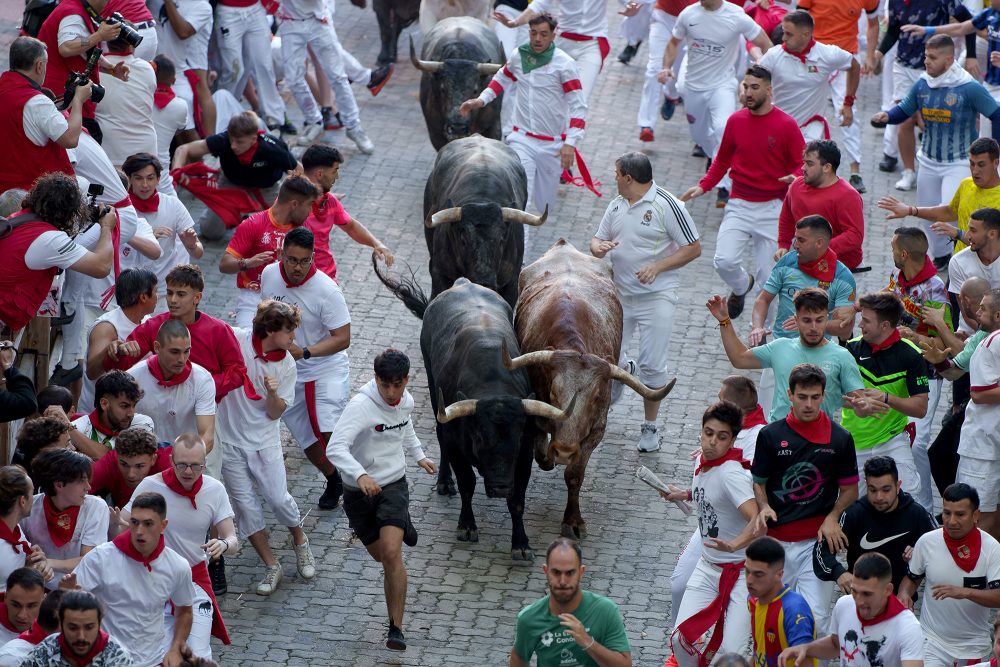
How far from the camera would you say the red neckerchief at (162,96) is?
46.9 feet

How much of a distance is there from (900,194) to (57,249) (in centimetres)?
999

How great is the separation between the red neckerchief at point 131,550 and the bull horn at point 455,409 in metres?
2.62

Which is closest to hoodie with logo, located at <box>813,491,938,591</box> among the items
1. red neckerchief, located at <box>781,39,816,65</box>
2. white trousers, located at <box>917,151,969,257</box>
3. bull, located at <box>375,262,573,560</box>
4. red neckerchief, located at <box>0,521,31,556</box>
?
bull, located at <box>375,262,573,560</box>

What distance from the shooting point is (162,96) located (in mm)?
14305

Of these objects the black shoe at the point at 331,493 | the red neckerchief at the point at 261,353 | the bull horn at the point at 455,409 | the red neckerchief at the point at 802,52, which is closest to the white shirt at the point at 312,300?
the red neckerchief at the point at 261,353

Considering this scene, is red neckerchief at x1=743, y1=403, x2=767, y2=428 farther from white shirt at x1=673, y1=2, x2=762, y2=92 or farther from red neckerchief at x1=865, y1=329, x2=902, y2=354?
white shirt at x1=673, y1=2, x2=762, y2=92

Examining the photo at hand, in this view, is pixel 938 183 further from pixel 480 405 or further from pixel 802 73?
pixel 480 405

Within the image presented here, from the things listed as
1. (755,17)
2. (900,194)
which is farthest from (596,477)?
(755,17)

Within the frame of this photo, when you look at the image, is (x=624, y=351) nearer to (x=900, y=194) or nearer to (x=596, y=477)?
(x=596, y=477)

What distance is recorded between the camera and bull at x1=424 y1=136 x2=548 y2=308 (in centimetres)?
1279

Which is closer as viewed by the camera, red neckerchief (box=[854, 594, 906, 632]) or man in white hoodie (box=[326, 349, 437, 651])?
red neckerchief (box=[854, 594, 906, 632])

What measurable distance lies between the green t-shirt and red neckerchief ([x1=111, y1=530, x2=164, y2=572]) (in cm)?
196

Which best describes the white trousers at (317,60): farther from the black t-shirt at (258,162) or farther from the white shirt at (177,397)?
the white shirt at (177,397)

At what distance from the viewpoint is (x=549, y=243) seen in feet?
50.6
